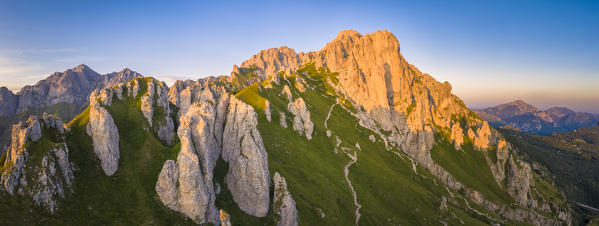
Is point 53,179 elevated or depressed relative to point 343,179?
elevated

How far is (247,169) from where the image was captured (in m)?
69.0

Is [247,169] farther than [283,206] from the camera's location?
Yes

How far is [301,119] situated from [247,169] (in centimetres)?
7549

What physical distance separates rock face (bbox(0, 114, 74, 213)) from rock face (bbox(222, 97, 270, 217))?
1297 inches

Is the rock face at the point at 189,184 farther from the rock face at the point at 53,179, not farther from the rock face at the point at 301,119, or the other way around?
the rock face at the point at 301,119

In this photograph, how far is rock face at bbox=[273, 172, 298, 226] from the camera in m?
67.5

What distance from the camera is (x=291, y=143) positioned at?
382 ft

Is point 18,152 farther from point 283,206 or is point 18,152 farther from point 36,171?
point 283,206

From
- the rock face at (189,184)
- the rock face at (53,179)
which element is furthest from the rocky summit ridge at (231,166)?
the rock face at (53,179)

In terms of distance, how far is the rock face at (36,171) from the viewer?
42.0 meters

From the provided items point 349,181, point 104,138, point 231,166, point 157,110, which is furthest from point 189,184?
point 349,181

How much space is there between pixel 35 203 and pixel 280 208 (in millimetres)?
46086

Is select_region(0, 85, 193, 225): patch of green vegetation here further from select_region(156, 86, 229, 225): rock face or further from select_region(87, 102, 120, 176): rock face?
select_region(156, 86, 229, 225): rock face

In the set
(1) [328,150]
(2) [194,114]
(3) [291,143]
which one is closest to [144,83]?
(2) [194,114]
